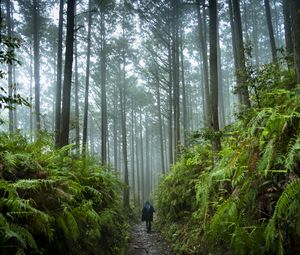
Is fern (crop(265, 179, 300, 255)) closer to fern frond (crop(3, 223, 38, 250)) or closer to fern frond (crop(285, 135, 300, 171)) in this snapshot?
fern frond (crop(285, 135, 300, 171))

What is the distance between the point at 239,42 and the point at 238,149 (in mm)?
7538

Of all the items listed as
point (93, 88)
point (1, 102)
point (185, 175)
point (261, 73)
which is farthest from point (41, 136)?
point (93, 88)

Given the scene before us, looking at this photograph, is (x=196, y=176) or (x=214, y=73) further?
(x=196, y=176)

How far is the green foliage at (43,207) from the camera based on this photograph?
13.5 ft

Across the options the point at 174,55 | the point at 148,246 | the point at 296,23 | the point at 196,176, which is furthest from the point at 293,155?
the point at 174,55

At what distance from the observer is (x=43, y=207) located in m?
4.93

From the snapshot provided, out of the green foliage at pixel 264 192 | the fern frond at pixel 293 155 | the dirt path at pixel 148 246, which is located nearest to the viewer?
the green foliage at pixel 264 192

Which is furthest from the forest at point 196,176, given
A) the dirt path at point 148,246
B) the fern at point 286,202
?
the dirt path at point 148,246

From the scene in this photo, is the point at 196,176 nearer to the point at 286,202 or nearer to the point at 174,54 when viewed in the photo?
the point at 286,202

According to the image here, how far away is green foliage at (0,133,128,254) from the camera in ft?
13.5

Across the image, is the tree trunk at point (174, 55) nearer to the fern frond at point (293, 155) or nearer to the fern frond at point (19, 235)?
the fern frond at point (293, 155)

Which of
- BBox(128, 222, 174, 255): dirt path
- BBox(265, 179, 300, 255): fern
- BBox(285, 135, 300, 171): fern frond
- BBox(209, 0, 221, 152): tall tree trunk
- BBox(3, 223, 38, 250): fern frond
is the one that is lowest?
BBox(128, 222, 174, 255): dirt path

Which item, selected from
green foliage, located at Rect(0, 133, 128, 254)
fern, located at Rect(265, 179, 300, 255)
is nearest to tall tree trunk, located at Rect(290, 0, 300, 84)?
fern, located at Rect(265, 179, 300, 255)

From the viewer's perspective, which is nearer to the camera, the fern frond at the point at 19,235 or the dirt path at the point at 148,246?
the fern frond at the point at 19,235
